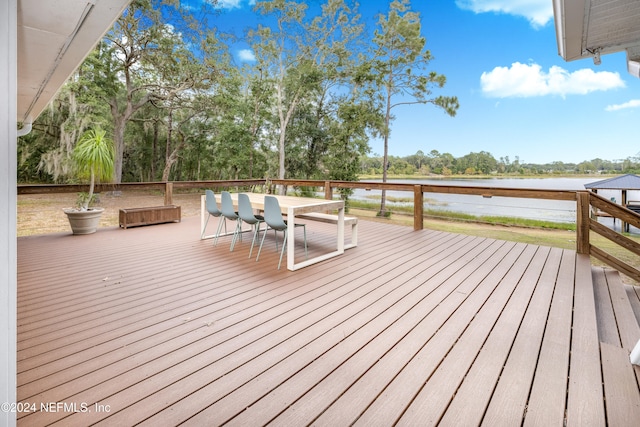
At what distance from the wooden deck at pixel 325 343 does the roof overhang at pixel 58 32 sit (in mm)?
1639

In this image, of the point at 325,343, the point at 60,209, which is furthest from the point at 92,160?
the point at 325,343

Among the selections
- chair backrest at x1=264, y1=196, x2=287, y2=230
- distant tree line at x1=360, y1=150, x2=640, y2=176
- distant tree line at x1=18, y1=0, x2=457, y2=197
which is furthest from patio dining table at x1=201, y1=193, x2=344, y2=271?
distant tree line at x1=18, y1=0, x2=457, y2=197

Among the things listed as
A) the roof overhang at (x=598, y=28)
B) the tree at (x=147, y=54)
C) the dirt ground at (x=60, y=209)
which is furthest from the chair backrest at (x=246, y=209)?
the tree at (x=147, y=54)

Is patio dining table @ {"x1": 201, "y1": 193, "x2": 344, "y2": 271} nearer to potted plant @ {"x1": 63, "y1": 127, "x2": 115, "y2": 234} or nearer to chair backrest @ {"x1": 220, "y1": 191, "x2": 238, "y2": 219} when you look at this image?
chair backrest @ {"x1": 220, "y1": 191, "x2": 238, "y2": 219}

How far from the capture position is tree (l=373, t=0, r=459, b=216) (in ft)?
37.4

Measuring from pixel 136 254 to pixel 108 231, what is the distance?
72.0 inches

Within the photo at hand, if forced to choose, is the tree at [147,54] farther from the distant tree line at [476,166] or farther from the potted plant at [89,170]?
the distant tree line at [476,166]

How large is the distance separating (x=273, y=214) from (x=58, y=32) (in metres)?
2.34

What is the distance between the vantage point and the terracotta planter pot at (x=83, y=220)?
479 centimetres

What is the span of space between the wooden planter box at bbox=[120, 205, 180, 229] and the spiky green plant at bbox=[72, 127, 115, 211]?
56cm

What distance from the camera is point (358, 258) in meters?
3.71

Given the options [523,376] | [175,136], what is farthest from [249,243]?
[175,136]

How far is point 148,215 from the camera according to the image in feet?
18.2

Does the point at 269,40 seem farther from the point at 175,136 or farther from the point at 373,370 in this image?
the point at 373,370
